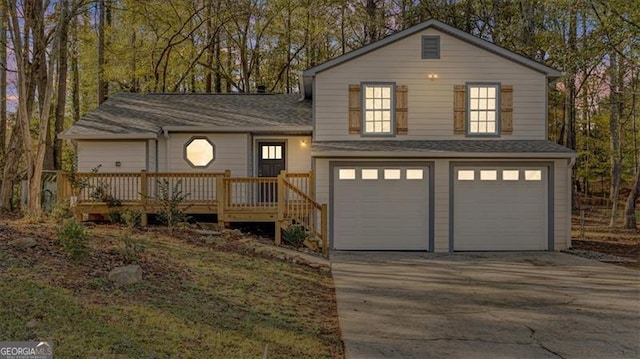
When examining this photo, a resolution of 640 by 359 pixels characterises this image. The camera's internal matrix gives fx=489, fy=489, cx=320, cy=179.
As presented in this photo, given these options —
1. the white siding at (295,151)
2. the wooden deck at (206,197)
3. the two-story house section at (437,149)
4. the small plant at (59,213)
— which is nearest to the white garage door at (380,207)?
the two-story house section at (437,149)

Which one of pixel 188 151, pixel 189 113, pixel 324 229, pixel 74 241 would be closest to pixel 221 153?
pixel 188 151

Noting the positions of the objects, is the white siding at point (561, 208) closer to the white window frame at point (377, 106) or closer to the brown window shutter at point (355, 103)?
→ the white window frame at point (377, 106)

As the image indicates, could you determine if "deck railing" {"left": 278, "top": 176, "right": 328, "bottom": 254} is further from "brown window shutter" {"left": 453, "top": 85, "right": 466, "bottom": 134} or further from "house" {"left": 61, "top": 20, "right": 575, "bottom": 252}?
"brown window shutter" {"left": 453, "top": 85, "right": 466, "bottom": 134}

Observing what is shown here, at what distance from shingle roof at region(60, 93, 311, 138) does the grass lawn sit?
5987 mm

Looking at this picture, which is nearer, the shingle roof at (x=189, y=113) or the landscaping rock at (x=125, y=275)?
the landscaping rock at (x=125, y=275)

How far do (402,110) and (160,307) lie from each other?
968cm

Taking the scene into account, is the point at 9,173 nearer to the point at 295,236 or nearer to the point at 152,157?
the point at 152,157

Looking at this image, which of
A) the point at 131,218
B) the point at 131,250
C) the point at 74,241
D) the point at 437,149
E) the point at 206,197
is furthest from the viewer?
the point at 206,197

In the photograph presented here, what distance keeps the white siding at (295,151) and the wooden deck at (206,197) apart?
1159 mm

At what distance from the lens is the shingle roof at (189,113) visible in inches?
555

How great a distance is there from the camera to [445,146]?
13.2 meters

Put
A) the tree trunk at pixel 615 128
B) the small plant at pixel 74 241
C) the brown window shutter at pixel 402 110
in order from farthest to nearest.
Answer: the tree trunk at pixel 615 128
the brown window shutter at pixel 402 110
the small plant at pixel 74 241

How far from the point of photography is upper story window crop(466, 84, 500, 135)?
13.8 m

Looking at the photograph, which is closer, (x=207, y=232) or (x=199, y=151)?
(x=207, y=232)
